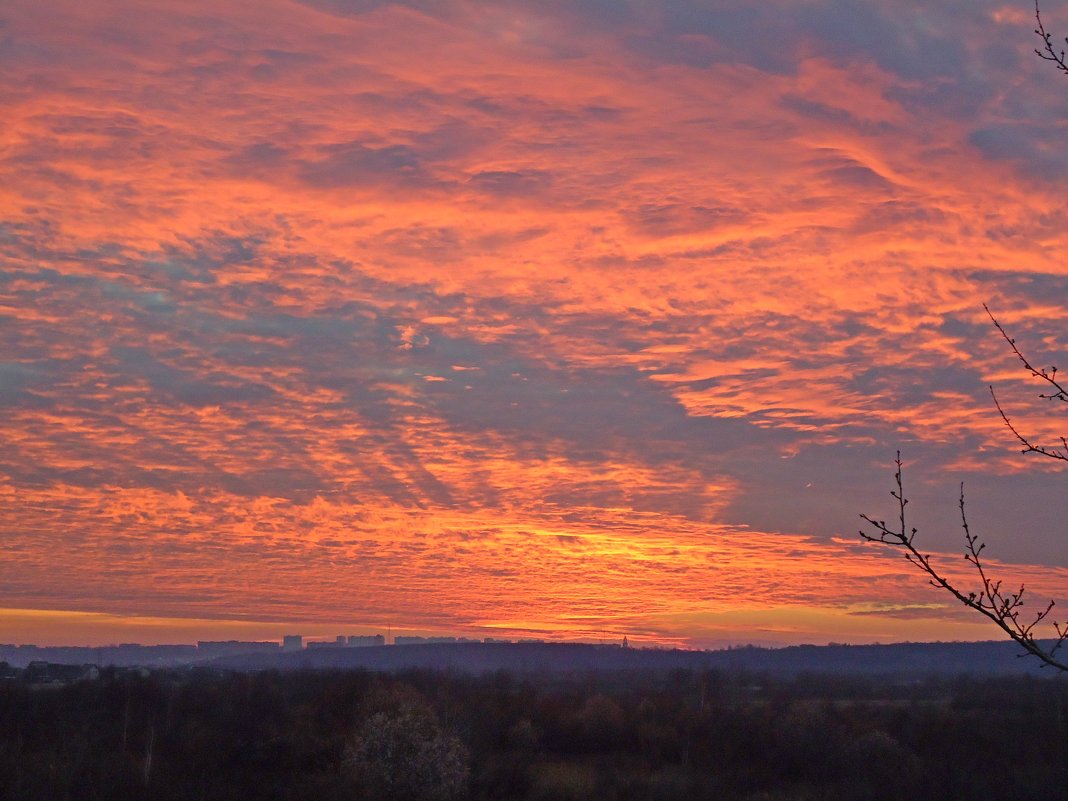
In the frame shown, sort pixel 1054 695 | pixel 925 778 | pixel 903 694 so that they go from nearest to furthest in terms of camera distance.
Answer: pixel 925 778
pixel 1054 695
pixel 903 694

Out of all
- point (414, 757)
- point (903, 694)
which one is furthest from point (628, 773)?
point (903, 694)

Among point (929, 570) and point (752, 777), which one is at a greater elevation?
point (929, 570)

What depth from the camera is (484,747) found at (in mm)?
57688

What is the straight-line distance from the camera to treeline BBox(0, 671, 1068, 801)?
40531mm

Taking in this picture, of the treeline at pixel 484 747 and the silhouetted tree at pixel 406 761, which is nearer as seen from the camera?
the silhouetted tree at pixel 406 761

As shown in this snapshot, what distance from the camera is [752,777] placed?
54.0m

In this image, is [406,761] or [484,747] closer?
[406,761]

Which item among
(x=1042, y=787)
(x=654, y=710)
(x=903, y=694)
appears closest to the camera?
(x=1042, y=787)

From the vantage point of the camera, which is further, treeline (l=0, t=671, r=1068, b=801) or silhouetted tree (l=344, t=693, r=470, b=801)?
treeline (l=0, t=671, r=1068, b=801)

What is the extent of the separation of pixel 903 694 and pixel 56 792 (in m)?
107

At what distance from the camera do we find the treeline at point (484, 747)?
1596 inches

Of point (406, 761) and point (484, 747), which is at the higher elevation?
point (406, 761)

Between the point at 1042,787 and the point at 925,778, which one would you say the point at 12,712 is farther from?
the point at 1042,787

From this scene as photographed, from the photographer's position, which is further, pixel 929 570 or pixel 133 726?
pixel 133 726
